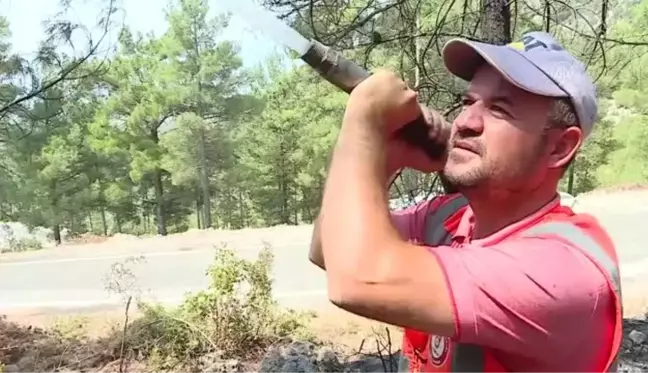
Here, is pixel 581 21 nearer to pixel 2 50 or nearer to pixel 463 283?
pixel 463 283

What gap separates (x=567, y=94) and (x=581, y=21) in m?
2.45

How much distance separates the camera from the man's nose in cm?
83

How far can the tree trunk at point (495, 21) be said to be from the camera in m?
2.63

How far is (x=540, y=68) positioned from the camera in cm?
82

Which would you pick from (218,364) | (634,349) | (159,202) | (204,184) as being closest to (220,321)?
(218,364)

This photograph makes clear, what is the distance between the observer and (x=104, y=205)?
53.8 feet

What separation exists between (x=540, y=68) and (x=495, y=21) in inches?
75.1

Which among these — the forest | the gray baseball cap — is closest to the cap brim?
the gray baseball cap

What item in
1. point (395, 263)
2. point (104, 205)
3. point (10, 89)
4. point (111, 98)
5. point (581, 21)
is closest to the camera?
point (395, 263)

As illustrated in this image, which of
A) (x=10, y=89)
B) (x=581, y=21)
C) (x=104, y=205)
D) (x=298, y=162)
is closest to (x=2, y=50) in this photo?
(x=10, y=89)

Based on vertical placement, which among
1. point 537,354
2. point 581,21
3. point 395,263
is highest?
point 581,21

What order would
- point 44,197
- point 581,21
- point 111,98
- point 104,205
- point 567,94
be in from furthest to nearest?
1. point 104,205
2. point 44,197
3. point 111,98
4. point 581,21
5. point 567,94

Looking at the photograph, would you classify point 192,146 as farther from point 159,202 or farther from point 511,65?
point 511,65

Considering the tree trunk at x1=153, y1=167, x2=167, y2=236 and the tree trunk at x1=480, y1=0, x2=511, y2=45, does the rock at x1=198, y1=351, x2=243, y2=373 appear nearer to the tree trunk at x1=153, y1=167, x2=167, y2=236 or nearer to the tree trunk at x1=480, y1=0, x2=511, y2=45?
the tree trunk at x1=480, y1=0, x2=511, y2=45
